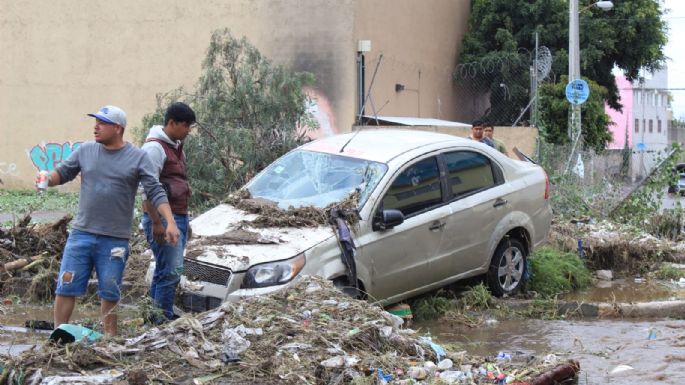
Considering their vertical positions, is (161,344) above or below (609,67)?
below

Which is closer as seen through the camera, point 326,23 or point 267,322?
point 267,322

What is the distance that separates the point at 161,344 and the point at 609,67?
2508 cm

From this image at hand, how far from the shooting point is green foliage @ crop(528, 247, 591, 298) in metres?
8.60

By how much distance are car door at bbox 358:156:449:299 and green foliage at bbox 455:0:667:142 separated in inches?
613

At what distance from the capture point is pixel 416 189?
24.1 feet

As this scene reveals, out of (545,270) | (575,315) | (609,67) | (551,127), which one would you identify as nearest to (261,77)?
(545,270)

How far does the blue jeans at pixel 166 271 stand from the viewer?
5.96 metres

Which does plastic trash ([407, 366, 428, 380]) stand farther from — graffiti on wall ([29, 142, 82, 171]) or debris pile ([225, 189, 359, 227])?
graffiti on wall ([29, 142, 82, 171])

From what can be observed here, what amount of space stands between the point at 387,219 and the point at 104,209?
2333 mm

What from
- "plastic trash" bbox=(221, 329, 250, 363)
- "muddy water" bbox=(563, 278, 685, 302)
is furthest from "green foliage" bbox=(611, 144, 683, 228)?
"plastic trash" bbox=(221, 329, 250, 363)

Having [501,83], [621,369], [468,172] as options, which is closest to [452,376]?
[621,369]

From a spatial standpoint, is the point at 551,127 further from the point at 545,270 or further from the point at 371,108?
the point at 545,270

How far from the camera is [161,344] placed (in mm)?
4641

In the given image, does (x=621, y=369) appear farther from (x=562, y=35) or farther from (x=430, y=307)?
(x=562, y=35)
